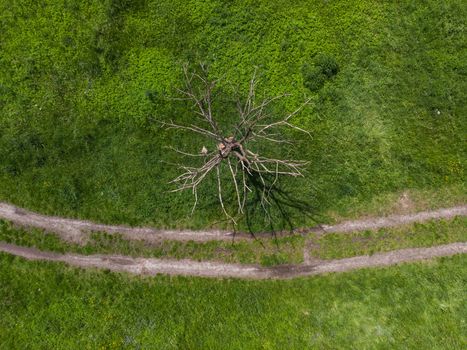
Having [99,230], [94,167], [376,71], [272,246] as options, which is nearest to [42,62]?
[94,167]

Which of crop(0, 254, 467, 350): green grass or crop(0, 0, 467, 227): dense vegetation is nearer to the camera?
crop(0, 254, 467, 350): green grass

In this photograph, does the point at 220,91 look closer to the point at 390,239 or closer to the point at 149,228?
the point at 149,228

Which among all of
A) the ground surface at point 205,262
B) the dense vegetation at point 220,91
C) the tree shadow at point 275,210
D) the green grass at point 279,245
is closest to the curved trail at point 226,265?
the ground surface at point 205,262

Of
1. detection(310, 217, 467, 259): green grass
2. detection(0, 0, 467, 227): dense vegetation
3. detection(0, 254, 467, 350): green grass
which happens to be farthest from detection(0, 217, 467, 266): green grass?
detection(0, 0, 467, 227): dense vegetation

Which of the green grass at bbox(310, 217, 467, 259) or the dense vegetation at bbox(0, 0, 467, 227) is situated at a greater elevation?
the dense vegetation at bbox(0, 0, 467, 227)

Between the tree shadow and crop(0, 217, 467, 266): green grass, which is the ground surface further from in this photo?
the tree shadow

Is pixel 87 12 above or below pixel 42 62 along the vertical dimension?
above

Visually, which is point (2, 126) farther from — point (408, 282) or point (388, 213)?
point (408, 282)
